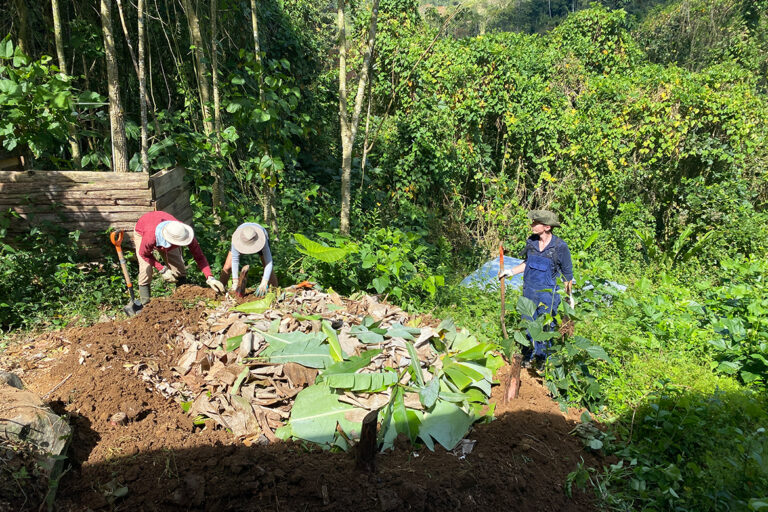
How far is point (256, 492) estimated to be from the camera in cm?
248

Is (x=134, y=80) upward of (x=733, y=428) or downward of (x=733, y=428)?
upward

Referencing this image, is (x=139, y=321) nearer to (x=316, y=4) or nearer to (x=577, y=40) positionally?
(x=316, y=4)

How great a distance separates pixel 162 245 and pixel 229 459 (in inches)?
98.5

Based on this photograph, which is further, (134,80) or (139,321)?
(134,80)

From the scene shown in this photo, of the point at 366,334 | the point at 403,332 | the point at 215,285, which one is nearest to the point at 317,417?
the point at 366,334

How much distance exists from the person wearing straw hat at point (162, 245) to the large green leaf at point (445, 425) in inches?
99.8

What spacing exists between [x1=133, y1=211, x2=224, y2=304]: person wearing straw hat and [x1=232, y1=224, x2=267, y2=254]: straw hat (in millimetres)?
413

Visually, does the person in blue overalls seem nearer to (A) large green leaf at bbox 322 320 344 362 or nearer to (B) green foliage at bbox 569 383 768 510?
(B) green foliage at bbox 569 383 768 510

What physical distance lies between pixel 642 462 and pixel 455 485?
4.56 ft

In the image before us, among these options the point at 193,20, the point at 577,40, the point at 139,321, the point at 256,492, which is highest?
the point at 577,40

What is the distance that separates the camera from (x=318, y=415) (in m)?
3.26

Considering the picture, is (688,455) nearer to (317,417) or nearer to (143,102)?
(317,417)

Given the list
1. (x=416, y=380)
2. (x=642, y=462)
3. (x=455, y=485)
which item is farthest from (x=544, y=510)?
(x=416, y=380)

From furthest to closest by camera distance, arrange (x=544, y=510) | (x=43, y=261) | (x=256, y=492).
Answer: (x=43, y=261) → (x=544, y=510) → (x=256, y=492)
